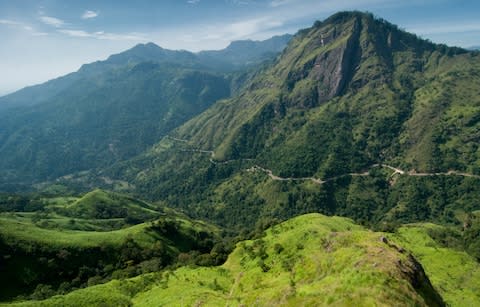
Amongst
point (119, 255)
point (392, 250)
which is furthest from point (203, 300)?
point (119, 255)

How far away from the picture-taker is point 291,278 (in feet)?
300

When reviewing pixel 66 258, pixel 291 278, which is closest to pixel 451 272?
pixel 291 278

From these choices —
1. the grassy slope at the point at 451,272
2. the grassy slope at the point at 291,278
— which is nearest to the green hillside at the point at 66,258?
the grassy slope at the point at 291,278

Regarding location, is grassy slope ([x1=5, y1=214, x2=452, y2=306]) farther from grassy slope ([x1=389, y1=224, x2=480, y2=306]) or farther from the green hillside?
grassy slope ([x1=389, y1=224, x2=480, y2=306])

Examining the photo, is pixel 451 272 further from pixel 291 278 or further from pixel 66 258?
pixel 66 258

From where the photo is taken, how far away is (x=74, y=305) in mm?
109938

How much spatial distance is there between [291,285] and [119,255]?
4791 inches

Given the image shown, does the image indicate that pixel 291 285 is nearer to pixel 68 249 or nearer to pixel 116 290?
pixel 116 290

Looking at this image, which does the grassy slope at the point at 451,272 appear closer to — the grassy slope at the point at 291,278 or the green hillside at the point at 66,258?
the grassy slope at the point at 291,278

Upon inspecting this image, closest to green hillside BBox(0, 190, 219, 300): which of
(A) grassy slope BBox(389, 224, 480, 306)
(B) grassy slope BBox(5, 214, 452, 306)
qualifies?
(B) grassy slope BBox(5, 214, 452, 306)

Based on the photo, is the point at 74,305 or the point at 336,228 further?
the point at 336,228

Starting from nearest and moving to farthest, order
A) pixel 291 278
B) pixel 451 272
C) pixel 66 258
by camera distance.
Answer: pixel 291 278 → pixel 451 272 → pixel 66 258

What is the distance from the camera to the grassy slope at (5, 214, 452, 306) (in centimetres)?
6291

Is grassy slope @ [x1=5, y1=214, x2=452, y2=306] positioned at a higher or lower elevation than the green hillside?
higher
